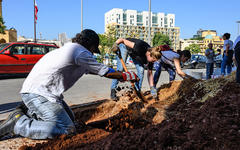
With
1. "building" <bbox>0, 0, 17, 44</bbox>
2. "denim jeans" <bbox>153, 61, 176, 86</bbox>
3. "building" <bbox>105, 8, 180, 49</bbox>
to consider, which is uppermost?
"building" <bbox>105, 8, 180, 49</bbox>

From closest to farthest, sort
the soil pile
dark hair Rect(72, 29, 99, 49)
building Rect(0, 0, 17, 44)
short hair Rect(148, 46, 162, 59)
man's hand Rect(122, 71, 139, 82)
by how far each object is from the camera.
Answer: the soil pile
dark hair Rect(72, 29, 99, 49)
man's hand Rect(122, 71, 139, 82)
short hair Rect(148, 46, 162, 59)
building Rect(0, 0, 17, 44)

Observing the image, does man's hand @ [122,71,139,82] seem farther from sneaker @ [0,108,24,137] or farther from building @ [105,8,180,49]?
building @ [105,8,180,49]

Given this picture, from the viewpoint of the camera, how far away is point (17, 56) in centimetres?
1079

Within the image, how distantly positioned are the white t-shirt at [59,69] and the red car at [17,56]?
8.70 m

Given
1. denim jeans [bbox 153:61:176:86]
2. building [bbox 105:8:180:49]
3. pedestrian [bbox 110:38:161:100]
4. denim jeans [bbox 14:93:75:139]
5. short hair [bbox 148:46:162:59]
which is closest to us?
denim jeans [bbox 14:93:75:139]

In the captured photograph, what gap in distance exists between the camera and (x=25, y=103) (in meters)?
2.86

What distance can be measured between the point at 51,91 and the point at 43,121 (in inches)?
14.7

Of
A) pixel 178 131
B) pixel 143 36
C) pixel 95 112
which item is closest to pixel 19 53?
pixel 95 112

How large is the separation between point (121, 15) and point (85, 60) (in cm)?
18384

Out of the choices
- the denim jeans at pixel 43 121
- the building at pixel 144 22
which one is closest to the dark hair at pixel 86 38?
the denim jeans at pixel 43 121

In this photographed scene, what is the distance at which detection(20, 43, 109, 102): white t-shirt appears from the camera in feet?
8.87

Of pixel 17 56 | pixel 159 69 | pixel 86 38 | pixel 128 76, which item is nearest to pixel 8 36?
pixel 17 56

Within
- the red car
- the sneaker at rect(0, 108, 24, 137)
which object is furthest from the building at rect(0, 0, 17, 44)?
the sneaker at rect(0, 108, 24, 137)

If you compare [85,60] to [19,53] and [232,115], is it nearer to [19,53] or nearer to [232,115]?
[232,115]
